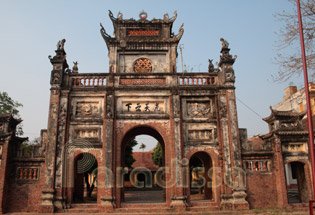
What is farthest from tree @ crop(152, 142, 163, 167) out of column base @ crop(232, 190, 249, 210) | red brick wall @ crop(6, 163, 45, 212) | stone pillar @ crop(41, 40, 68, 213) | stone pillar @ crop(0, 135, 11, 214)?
stone pillar @ crop(0, 135, 11, 214)

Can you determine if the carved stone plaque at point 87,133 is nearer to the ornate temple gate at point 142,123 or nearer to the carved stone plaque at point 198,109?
the ornate temple gate at point 142,123

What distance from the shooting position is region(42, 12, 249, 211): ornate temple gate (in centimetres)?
1468

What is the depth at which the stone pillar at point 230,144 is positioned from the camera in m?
14.5

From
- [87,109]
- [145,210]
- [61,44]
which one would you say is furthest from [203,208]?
[61,44]

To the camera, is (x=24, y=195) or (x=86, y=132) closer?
(x=24, y=195)

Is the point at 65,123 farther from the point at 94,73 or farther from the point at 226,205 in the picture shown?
the point at 226,205

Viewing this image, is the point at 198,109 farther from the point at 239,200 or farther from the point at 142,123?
the point at 239,200

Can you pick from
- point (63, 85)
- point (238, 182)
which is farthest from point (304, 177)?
point (63, 85)

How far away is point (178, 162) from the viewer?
49.2ft

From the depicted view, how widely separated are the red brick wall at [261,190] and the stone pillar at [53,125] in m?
10.4

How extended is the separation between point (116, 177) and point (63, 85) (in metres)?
6.24

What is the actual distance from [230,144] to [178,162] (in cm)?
309

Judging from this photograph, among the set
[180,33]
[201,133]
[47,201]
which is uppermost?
[180,33]

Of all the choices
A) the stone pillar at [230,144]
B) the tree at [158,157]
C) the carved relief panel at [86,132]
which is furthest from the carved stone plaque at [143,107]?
the tree at [158,157]
